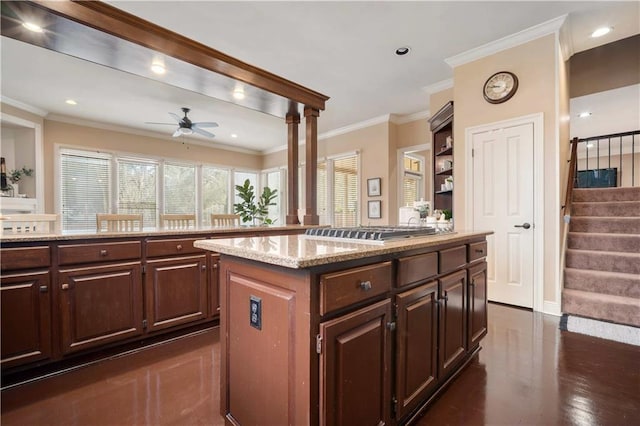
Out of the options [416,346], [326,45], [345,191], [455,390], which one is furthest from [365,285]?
[345,191]

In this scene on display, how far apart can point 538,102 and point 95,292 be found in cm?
442

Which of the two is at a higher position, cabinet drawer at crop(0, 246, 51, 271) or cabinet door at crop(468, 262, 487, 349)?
cabinet drawer at crop(0, 246, 51, 271)

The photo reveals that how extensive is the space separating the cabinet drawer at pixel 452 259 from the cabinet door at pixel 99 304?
2158 mm

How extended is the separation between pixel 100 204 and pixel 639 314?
805cm

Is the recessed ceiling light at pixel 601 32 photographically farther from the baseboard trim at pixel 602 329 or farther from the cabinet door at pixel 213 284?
the cabinet door at pixel 213 284

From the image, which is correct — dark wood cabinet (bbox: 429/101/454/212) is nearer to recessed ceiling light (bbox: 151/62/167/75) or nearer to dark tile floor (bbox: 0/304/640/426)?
dark tile floor (bbox: 0/304/640/426)

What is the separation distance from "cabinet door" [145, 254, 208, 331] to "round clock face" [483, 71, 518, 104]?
3626 mm

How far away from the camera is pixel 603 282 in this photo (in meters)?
2.95

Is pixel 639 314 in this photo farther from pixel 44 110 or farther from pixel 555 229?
pixel 44 110

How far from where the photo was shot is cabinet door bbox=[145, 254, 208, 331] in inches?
91.4

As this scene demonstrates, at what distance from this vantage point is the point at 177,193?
7.08m

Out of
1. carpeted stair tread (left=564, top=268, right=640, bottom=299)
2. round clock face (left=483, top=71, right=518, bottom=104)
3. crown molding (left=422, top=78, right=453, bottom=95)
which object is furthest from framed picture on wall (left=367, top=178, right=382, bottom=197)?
carpeted stair tread (left=564, top=268, right=640, bottom=299)

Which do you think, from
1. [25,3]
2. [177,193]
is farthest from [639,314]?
[177,193]

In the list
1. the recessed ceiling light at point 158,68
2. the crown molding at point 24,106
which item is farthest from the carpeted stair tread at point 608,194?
the crown molding at point 24,106
